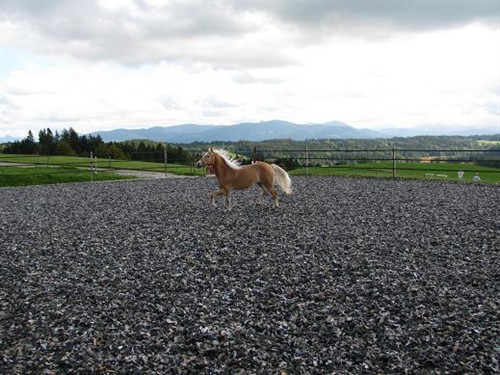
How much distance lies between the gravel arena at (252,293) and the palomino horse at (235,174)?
40.3 inches

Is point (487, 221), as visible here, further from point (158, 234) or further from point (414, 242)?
point (158, 234)

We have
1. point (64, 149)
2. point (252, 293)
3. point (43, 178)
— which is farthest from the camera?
point (64, 149)

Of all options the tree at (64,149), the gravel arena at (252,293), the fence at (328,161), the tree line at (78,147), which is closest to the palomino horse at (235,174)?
the gravel arena at (252,293)

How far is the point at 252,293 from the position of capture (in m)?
6.02

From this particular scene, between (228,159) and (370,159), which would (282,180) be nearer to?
(228,159)

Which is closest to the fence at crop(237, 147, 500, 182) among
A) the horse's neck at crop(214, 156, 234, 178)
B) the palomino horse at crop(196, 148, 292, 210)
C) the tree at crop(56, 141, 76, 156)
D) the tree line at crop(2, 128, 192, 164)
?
the palomino horse at crop(196, 148, 292, 210)

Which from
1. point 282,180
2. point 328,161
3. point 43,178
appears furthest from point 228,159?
point 328,161

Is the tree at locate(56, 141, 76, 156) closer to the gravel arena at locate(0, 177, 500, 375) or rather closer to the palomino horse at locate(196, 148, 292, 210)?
the gravel arena at locate(0, 177, 500, 375)

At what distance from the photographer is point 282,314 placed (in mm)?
5352

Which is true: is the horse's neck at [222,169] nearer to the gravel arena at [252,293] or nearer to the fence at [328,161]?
the gravel arena at [252,293]

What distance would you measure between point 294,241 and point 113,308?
4.21 meters

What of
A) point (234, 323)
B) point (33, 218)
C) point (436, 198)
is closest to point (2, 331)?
point (234, 323)

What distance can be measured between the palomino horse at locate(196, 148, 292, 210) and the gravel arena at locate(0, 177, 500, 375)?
1.02m

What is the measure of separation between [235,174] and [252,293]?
279 inches
